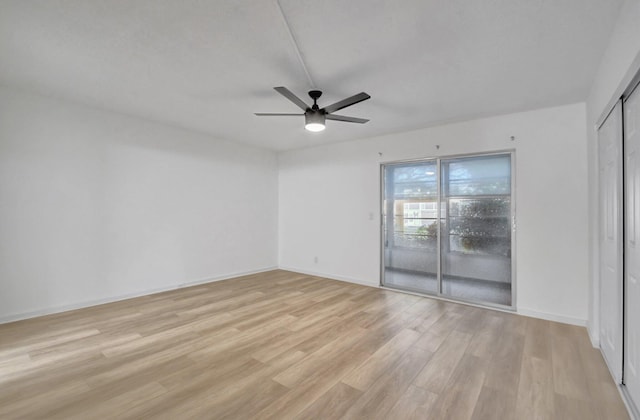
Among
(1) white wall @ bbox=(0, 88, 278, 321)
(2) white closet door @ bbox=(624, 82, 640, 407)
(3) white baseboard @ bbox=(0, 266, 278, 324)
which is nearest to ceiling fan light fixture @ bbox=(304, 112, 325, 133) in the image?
(2) white closet door @ bbox=(624, 82, 640, 407)

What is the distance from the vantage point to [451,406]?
1.89 m

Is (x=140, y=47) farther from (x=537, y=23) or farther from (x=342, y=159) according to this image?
(x=342, y=159)

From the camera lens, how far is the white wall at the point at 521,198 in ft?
11.0

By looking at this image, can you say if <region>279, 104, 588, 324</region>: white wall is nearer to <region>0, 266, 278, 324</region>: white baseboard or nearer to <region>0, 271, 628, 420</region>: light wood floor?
<region>0, 271, 628, 420</region>: light wood floor

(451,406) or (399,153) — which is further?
(399,153)

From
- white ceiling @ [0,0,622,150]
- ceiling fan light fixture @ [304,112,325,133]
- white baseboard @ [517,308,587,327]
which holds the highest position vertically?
white ceiling @ [0,0,622,150]

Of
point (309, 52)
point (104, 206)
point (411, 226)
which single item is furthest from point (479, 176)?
point (104, 206)

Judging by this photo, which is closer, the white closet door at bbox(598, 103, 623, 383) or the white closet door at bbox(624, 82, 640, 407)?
the white closet door at bbox(624, 82, 640, 407)

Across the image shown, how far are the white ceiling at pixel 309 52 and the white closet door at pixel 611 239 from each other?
2.34ft

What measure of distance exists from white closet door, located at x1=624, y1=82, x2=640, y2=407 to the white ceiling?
27.6 inches

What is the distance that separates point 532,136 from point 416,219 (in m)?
1.84

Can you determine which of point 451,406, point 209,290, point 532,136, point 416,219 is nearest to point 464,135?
point 532,136

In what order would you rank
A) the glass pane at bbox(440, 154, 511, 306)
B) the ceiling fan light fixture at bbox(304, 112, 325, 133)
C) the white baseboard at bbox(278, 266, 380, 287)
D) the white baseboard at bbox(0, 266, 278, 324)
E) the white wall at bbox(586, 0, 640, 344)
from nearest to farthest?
the white wall at bbox(586, 0, 640, 344) → the ceiling fan light fixture at bbox(304, 112, 325, 133) → the white baseboard at bbox(0, 266, 278, 324) → the glass pane at bbox(440, 154, 511, 306) → the white baseboard at bbox(278, 266, 380, 287)

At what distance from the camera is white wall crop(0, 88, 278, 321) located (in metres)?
3.30
